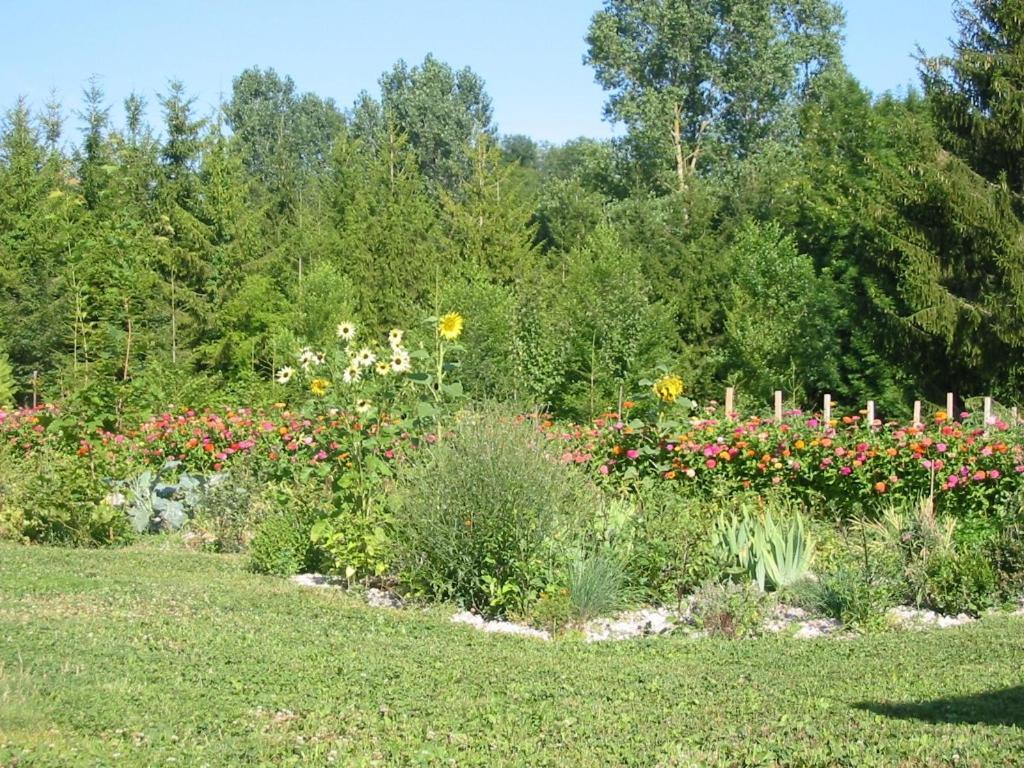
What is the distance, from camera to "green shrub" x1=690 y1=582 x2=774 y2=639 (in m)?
6.59

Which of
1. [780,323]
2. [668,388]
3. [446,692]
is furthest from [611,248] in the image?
[446,692]

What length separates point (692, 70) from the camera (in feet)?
115

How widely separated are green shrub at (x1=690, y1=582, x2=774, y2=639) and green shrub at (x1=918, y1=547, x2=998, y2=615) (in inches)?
43.1

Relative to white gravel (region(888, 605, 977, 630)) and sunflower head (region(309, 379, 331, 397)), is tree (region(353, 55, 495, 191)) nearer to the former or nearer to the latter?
sunflower head (region(309, 379, 331, 397))

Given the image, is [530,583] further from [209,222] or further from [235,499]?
[209,222]

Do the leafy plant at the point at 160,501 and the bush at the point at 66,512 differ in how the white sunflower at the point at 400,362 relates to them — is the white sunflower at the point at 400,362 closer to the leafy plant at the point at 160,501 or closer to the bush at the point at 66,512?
the leafy plant at the point at 160,501

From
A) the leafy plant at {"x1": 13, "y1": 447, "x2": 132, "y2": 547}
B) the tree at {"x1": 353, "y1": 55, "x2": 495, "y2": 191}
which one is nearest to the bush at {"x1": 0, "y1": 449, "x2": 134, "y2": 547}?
the leafy plant at {"x1": 13, "y1": 447, "x2": 132, "y2": 547}

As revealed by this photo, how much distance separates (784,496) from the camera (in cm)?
938

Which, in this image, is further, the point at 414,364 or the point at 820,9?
the point at 820,9

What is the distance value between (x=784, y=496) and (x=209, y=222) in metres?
15.0

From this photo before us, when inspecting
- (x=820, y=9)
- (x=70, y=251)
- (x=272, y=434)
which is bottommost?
(x=272, y=434)

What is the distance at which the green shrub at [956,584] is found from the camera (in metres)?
7.04

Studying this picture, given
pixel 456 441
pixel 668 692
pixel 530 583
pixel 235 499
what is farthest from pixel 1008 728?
pixel 235 499

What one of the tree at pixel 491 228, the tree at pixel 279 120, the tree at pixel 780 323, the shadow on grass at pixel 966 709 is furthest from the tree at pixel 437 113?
the shadow on grass at pixel 966 709
